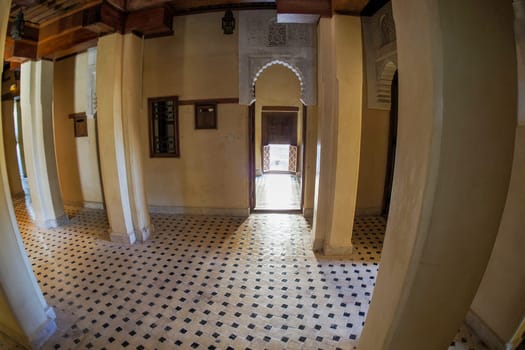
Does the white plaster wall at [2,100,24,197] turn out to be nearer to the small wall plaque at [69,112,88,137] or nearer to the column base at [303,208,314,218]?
the small wall plaque at [69,112,88,137]

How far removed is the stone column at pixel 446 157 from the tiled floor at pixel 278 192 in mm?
4195

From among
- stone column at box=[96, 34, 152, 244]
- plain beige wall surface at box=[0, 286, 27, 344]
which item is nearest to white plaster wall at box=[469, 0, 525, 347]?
plain beige wall surface at box=[0, 286, 27, 344]

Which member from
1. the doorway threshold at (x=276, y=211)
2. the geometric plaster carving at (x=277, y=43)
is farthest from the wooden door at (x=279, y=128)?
the geometric plaster carving at (x=277, y=43)

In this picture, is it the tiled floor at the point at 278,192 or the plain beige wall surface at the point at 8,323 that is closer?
the plain beige wall surface at the point at 8,323

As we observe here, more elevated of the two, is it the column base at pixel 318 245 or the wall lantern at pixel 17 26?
the wall lantern at pixel 17 26

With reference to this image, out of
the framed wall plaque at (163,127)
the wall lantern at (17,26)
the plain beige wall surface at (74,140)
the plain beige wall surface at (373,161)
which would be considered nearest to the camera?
the wall lantern at (17,26)

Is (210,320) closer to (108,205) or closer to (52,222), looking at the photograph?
(108,205)

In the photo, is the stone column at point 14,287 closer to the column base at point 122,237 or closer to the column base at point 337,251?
the column base at point 122,237

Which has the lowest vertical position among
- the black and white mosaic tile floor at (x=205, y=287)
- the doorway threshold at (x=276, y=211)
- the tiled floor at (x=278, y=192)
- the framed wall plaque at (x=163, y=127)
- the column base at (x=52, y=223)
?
the black and white mosaic tile floor at (x=205, y=287)

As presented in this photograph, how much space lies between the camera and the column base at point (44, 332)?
6.75 feet

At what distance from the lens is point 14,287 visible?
1.93 meters

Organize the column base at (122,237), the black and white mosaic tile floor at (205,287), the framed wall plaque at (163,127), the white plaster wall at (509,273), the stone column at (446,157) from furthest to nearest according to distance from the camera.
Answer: the framed wall plaque at (163,127) → the column base at (122,237) → the black and white mosaic tile floor at (205,287) → the white plaster wall at (509,273) → the stone column at (446,157)

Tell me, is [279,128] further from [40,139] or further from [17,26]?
[17,26]

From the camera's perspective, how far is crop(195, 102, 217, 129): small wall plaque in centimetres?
473
